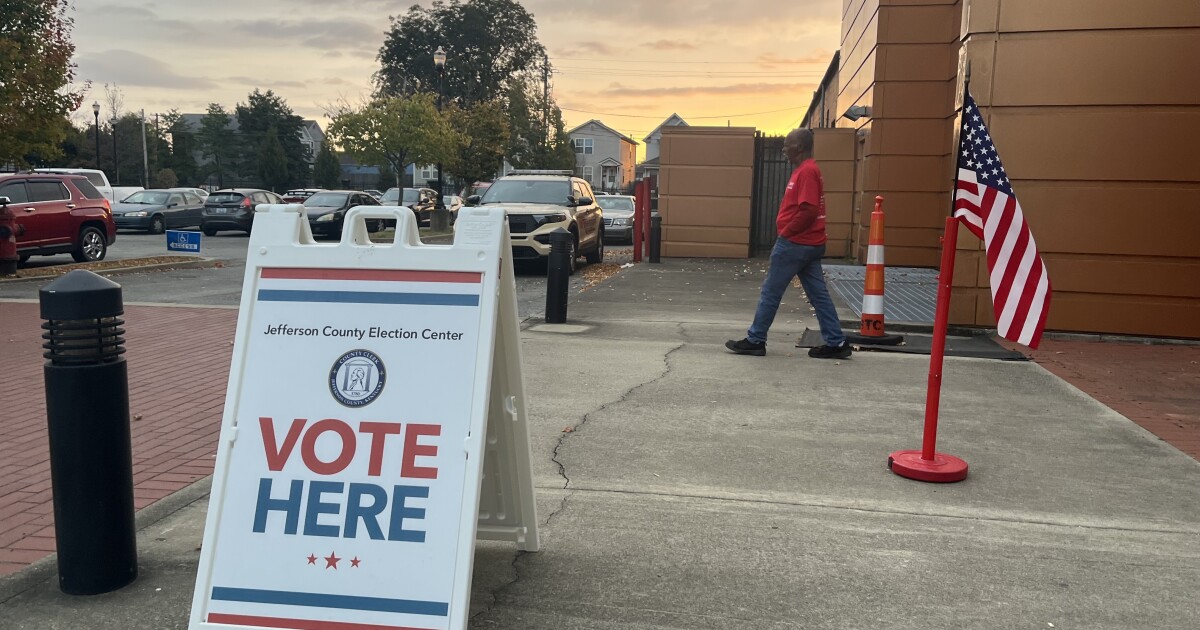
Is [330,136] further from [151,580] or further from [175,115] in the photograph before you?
[175,115]

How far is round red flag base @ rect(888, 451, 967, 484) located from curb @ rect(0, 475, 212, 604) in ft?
11.4

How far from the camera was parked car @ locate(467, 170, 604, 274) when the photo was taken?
1525cm

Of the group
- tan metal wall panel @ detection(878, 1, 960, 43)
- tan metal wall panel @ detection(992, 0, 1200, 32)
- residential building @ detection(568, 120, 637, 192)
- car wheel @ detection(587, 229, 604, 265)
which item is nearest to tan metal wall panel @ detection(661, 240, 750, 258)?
car wheel @ detection(587, 229, 604, 265)

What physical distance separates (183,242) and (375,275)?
49.2 feet

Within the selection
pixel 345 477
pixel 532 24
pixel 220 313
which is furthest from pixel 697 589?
pixel 532 24

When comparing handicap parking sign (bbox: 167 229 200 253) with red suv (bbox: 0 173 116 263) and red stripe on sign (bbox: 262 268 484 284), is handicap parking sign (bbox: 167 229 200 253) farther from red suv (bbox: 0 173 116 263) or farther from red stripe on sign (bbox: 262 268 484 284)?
red stripe on sign (bbox: 262 268 484 284)

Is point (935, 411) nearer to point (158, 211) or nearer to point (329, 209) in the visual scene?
point (329, 209)

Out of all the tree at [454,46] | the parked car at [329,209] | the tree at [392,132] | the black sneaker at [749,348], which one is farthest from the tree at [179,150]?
the black sneaker at [749,348]

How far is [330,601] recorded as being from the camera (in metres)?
2.76

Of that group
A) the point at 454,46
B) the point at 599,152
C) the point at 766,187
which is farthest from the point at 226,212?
the point at 599,152

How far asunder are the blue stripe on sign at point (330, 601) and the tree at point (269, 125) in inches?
3221

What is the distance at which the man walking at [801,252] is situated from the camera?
7531mm

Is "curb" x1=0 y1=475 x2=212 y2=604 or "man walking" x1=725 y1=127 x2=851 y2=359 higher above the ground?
"man walking" x1=725 y1=127 x2=851 y2=359

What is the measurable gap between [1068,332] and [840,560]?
6677mm
